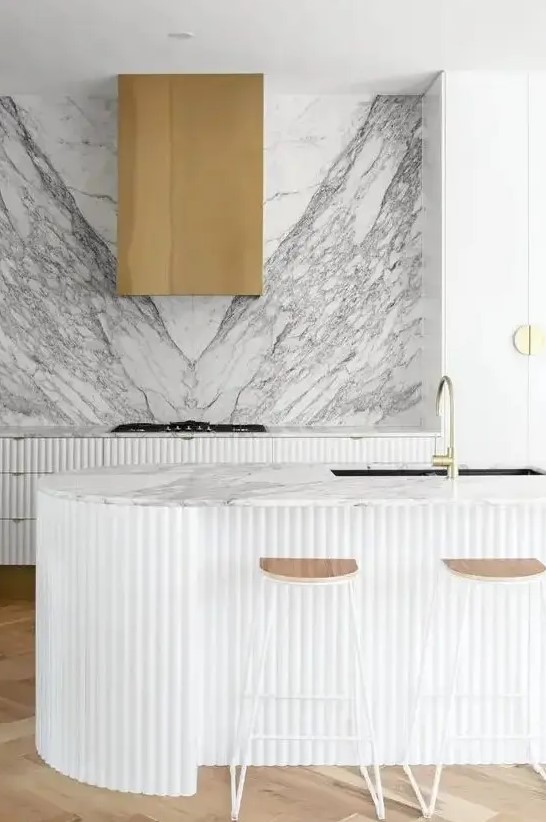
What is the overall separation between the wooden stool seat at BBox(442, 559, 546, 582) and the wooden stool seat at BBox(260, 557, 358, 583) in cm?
28

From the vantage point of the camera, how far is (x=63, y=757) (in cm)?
270

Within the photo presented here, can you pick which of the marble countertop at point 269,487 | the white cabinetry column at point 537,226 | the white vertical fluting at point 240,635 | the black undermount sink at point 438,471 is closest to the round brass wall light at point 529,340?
the white cabinetry column at point 537,226

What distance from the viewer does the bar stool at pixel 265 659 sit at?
7.95ft

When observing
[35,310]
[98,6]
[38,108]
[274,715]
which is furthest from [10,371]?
[274,715]

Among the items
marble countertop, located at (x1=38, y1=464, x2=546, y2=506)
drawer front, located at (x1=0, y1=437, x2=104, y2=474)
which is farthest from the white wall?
marble countertop, located at (x1=38, y1=464, x2=546, y2=506)

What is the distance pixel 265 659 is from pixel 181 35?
2.98 m

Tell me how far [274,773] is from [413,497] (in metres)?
0.93

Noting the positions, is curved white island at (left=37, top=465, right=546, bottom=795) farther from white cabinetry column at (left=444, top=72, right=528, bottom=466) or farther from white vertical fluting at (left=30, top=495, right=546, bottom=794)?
white cabinetry column at (left=444, top=72, right=528, bottom=466)

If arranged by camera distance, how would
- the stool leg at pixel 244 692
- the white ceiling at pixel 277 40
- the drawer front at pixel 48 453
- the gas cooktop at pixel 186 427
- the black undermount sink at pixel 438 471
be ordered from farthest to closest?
1. the gas cooktop at pixel 186 427
2. the drawer front at pixel 48 453
3. the white ceiling at pixel 277 40
4. the black undermount sink at pixel 438 471
5. the stool leg at pixel 244 692

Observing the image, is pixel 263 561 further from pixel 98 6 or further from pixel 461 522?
pixel 98 6

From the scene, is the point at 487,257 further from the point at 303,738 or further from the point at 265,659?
the point at 303,738

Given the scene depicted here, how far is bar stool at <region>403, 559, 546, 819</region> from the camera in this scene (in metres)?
2.46

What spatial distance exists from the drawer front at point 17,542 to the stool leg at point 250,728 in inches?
90.4

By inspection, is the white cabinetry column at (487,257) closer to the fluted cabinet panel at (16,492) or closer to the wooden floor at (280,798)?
the fluted cabinet panel at (16,492)
